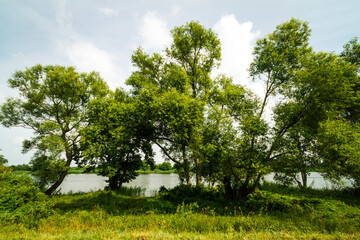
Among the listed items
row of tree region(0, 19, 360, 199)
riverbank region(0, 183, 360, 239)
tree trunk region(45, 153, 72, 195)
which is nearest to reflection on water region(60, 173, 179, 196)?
tree trunk region(45, 153, 72, 195)

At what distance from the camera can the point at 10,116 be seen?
64.5ft

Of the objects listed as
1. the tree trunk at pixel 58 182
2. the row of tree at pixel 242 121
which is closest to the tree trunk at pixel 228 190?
the row of tree at pixel 242 121

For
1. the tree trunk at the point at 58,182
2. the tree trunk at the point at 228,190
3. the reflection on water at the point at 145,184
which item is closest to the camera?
the tree trunk at the point at 228,190

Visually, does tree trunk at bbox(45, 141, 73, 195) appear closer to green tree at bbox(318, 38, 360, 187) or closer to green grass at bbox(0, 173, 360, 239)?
green grass at bbox(0, 173, 360, 239)

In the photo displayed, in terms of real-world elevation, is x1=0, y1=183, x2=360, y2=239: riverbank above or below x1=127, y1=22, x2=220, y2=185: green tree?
below

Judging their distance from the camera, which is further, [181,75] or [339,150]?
[181,75]

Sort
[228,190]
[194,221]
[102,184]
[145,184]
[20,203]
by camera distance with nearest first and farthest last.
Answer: [194,221]
[20,203]
[228,190]
[145,184]
[102,184]

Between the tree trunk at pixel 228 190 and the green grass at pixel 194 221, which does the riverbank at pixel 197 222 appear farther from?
the tree trunk at pixel 228 190

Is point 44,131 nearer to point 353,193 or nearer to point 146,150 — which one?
point 146,150

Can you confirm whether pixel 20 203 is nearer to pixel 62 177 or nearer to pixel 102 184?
pixel 62 177

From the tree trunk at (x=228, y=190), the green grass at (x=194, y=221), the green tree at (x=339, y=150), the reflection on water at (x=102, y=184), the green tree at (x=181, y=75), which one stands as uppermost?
the green tree at (x=181, y=75)

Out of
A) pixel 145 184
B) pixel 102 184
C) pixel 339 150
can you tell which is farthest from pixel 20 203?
pixel 102 184

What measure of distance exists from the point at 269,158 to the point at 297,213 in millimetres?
3285

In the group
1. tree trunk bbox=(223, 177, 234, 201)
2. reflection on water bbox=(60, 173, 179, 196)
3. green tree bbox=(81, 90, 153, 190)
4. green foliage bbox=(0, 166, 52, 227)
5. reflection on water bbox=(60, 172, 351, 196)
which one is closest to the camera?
green foliage bbox=(0, 166, 52, 227)
